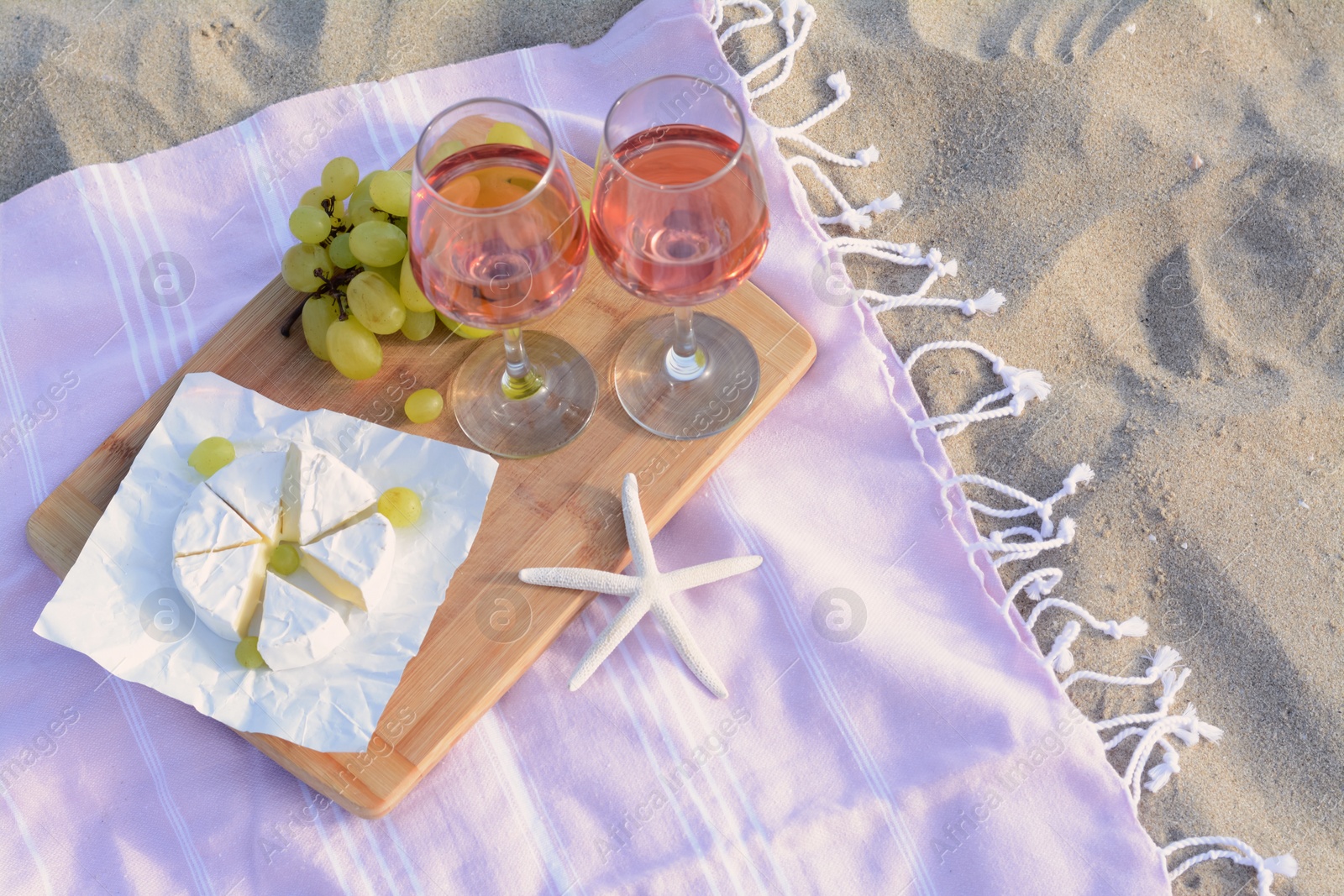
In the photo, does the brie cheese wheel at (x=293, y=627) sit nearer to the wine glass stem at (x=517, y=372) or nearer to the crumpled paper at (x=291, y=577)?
the crumpled paper at (x=291, y=577)

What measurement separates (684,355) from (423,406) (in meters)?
0.42

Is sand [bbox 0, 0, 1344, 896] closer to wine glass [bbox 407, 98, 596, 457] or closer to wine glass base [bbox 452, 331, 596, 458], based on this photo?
wine glass base [bbox 452, 331, 596, 458]

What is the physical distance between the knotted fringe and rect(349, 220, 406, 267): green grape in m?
0.76

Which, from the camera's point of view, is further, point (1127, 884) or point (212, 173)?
point (212, 173)

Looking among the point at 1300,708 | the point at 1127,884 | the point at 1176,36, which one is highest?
the point at 1176,36

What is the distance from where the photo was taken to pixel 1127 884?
1.61 metres

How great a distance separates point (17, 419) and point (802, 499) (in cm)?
139

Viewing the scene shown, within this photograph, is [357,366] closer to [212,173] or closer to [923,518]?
[212,173]

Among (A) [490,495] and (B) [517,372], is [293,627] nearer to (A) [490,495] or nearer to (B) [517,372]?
(A) [490,495]

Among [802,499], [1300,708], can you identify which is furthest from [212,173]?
[1300,708]

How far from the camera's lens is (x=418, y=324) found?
→ 1.72 meters

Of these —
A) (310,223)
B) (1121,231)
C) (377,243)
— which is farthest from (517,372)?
(1121,231)

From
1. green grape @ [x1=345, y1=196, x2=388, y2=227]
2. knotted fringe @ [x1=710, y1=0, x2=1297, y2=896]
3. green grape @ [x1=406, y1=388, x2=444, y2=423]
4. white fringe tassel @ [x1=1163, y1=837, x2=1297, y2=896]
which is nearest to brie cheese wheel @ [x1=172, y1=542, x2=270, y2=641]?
green grape @ [x1=406, y1=388, x2=444, y2=423]

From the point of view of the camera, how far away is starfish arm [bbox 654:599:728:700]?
1.66 m
